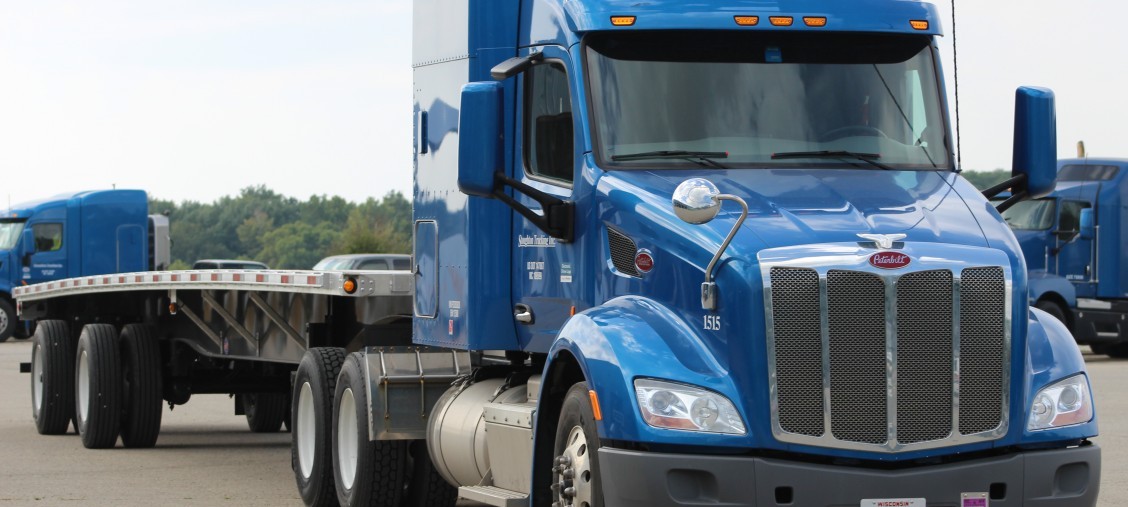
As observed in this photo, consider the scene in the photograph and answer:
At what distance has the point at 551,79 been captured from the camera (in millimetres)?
8844

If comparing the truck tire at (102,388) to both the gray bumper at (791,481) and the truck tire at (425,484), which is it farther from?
the gray bumper at (791,481)

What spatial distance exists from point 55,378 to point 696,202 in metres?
10.7

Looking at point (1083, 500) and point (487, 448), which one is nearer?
point (1083, 500)

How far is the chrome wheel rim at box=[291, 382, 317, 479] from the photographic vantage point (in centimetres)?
1145

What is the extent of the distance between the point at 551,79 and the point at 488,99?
80 centimetres

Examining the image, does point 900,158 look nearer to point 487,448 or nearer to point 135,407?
point 487,448

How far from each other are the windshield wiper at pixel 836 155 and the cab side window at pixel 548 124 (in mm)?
1070

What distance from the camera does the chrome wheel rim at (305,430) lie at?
11.4 metres

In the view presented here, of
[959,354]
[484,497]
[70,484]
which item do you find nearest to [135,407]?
[70,484]

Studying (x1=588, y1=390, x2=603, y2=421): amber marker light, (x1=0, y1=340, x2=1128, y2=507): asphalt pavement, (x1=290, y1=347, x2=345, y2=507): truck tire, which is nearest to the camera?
(x1=588, y1=390, x2=603, y2=421): amber marker light

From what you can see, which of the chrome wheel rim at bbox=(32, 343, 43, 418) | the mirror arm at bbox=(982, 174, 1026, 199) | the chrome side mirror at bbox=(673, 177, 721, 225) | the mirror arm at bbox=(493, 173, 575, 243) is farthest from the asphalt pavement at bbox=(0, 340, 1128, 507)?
the chrome side mirror at bbox=(673, 177, 721, 225)

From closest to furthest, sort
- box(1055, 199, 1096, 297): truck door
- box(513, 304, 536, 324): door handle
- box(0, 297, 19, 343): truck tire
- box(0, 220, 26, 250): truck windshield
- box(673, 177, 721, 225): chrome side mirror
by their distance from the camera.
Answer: box(673, 177, 721, 225): chrome side mirror → box(513, 304, 536, 324): door handle → box(1055, 199, 1096, 297): truck door → box(0, 220, 26, 250): truck windshield → box(0, 297, 19, 343): truck tire

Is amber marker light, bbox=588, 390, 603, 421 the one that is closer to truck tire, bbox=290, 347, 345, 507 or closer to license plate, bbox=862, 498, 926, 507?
license plate, bbox=862, 498, 926, 507

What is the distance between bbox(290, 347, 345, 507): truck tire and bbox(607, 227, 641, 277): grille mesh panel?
3.51 metres
